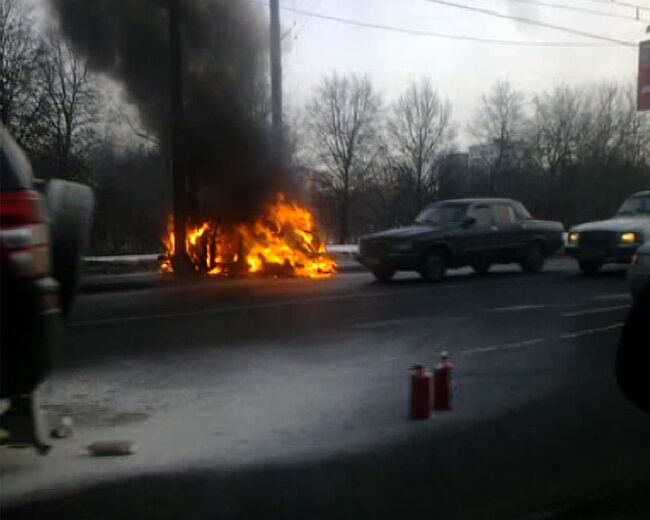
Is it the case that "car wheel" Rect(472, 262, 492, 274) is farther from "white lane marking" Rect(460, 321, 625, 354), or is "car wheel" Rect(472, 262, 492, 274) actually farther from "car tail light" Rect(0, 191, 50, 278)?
"car tail light" Rect(0, 191, 50, 278)

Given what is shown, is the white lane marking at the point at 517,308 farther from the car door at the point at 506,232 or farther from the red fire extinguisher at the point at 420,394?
the red fire extinguisher at the point at 420,394

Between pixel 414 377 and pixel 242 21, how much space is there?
15.6 meters

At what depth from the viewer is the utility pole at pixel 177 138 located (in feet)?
65.0

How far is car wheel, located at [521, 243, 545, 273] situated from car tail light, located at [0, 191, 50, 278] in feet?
53.7

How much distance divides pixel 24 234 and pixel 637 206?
16.8 meters

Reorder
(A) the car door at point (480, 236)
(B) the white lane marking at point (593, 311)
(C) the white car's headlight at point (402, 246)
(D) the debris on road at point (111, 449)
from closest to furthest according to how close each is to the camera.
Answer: (D) the debris on road at point (111, 449) < (B) the white lane marking at point (593, 311) < (C) the white car's headlight at point (402, 246) < (A) the car door at point (480, 236)

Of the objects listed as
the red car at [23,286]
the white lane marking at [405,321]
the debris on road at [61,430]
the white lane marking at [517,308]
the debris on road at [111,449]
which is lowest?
the white lane marking at [517,308]

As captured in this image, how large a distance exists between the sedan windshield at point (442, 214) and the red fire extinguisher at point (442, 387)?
11328 millimetres

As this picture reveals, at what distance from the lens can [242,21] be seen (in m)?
21.0

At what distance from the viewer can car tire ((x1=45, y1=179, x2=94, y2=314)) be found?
4043 millimetres

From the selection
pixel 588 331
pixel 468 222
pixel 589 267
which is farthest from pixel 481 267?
pixel 588 331

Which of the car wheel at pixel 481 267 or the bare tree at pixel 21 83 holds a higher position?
the bare tree at pixel 21 83

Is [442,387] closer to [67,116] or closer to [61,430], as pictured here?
[61,430]

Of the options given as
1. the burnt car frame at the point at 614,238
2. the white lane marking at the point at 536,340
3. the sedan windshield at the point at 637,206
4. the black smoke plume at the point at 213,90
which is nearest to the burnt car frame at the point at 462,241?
the burnt car frame at the point at 614,238
